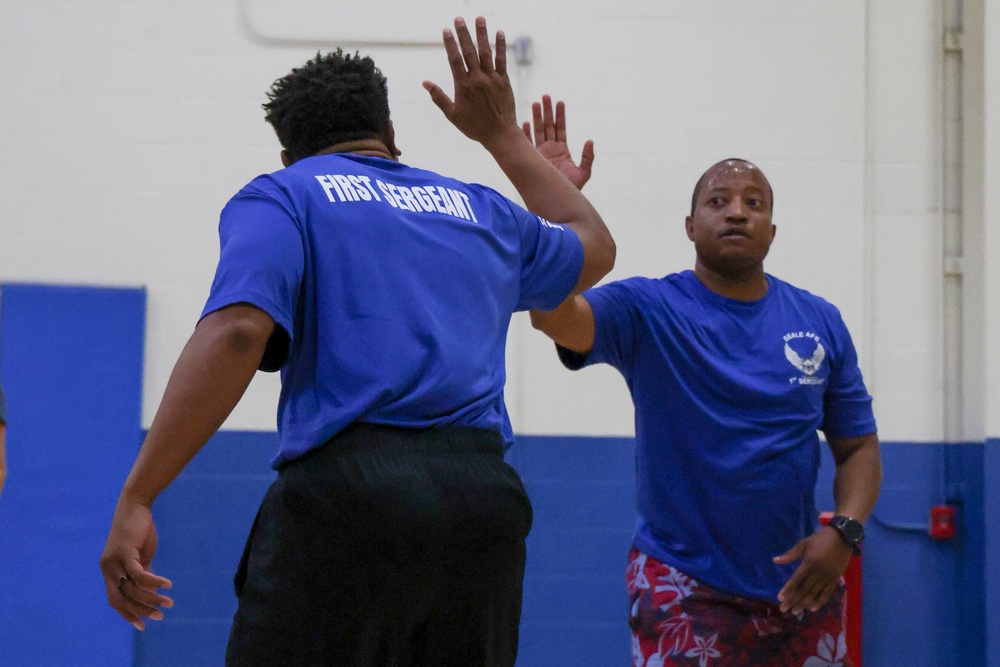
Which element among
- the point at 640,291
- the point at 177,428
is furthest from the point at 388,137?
the point at 640,291

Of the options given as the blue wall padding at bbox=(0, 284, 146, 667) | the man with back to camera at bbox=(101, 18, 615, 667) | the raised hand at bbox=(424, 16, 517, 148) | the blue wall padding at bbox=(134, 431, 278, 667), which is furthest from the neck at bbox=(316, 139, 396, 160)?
the blue wall padding at bbox=(0, 284, 146, 667)

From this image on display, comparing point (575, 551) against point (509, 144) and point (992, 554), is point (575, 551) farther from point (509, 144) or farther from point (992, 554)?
point (509, 144)

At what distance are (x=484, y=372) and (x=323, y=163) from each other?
1.37ft

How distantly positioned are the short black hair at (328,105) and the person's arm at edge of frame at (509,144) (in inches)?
6.1

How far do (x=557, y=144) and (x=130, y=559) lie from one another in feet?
4.34

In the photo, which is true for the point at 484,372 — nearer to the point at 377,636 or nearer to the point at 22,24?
the point at 377,636

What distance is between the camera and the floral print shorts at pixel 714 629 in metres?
2.60

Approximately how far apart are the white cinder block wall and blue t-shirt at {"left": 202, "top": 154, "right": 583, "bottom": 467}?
2.61 metres

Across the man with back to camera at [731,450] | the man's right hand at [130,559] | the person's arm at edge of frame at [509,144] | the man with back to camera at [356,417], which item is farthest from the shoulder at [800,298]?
the man's right hand at [130,559]

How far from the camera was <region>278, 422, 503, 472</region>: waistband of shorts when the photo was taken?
5.50 feet

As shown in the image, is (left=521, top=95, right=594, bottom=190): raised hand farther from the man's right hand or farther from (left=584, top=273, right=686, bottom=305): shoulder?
the man's right hand

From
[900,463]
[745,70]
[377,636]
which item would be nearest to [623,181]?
[745,70]

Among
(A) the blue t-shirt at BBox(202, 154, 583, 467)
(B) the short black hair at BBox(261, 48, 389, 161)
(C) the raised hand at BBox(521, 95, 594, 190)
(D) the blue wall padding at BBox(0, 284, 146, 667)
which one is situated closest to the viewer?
(A) the blue t-shirt at BBox(202, 154, 583, 467)

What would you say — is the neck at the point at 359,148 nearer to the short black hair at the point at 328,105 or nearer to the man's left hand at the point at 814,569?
the short black hair at the point at 328,105
